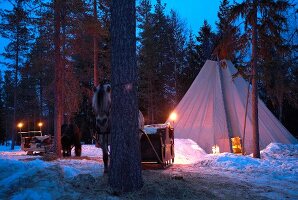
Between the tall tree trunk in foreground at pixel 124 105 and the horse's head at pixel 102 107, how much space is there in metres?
1.55

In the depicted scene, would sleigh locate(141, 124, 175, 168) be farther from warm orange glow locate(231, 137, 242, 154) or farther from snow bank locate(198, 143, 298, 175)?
warm orange glow locate(231, 137, 242, 154)

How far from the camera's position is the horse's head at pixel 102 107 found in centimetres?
749

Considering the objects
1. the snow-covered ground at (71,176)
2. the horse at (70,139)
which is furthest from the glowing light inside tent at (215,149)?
the horse at (70,139)

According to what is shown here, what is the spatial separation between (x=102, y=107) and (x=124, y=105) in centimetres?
171

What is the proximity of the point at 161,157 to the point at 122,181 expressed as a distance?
418cm

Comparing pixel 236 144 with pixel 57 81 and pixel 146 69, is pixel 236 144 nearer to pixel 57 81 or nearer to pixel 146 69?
pixel 57 81

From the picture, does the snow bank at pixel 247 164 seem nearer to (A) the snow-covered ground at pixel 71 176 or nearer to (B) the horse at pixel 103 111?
(A) the snow-covered ground at pixel 71 176

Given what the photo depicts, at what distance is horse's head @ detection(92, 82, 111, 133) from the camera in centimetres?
749

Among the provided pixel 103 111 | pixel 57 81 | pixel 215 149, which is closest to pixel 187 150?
pixel 215 149

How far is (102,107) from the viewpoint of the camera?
7.47m

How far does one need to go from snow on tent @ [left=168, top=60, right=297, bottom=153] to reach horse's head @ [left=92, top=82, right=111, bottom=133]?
11438mm

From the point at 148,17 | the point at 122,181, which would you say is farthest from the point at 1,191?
the point at 148,17

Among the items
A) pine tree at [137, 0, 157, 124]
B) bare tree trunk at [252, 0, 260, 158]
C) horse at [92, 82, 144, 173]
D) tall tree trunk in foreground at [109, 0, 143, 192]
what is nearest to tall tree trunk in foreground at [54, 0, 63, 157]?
horse at [92, 82, 144, 173]

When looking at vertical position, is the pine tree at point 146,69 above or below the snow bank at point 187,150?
above
